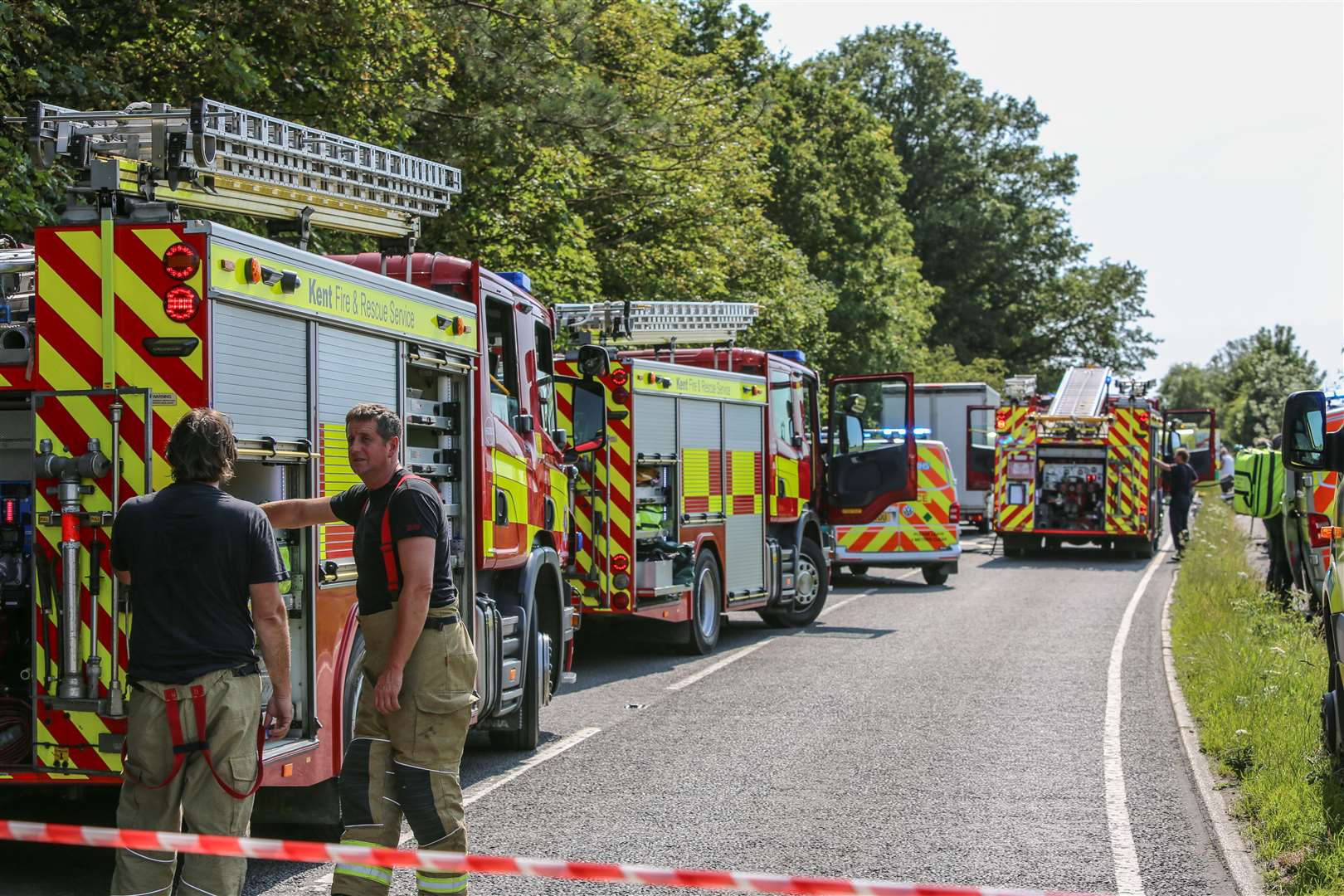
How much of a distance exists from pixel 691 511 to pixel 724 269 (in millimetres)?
13916

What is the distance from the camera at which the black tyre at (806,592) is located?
16.2 m

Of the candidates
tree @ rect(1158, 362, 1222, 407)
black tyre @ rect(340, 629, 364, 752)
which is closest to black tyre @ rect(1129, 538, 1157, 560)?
black tyre @ rect(340, 629, 364, 752)

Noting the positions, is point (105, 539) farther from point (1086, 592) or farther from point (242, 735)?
point (1086, 592)

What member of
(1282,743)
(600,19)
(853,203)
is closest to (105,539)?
(1282,743)

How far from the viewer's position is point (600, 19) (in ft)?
78.3

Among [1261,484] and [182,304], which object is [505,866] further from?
[1261,484]

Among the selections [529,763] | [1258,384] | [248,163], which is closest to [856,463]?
[529,763]

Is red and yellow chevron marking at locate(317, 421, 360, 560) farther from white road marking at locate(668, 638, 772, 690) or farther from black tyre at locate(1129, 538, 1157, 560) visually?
black tyre at locate(1129, 538, 1157, 560)

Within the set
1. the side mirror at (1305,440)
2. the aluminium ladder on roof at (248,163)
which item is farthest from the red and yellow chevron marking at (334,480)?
the side mirror at (1305,440)

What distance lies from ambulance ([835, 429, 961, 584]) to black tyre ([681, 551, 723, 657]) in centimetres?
692

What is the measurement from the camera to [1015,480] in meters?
26.7

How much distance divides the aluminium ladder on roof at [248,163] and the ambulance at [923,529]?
13.6 m

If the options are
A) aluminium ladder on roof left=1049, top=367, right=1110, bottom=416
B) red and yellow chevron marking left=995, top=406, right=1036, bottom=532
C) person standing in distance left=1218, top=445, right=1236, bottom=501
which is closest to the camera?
red and yellow chevron marking left=995, top=406, right=1036, bottom=532

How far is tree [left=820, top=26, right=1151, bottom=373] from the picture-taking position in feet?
205
